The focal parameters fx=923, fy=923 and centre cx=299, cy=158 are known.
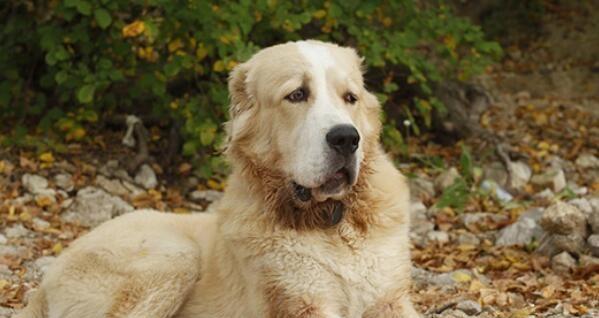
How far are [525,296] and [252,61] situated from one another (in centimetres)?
233

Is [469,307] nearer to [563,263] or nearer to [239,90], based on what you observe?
[563,263]

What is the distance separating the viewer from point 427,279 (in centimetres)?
603

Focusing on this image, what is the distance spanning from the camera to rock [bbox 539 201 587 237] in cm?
622

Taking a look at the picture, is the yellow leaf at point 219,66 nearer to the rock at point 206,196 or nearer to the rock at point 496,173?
the rock at point 206,196

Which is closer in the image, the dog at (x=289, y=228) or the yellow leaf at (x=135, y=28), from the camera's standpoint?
the dog at (x=289, y=228)

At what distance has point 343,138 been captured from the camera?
3.83m

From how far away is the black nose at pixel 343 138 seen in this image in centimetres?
382

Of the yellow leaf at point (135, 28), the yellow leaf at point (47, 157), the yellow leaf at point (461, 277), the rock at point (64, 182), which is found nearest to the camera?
the yellow leaf at point (461, 277)

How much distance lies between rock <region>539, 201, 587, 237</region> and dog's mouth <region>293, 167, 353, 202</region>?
2.72m

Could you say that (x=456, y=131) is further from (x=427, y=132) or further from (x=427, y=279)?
(x=427, y=279)

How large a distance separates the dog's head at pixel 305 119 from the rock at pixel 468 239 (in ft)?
9.37

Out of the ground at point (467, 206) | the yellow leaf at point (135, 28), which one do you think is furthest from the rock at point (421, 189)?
the yellow leaf at point (135, 28)

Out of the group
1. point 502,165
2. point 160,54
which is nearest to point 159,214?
point 160,54

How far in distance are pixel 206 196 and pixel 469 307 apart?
346 centimetres
